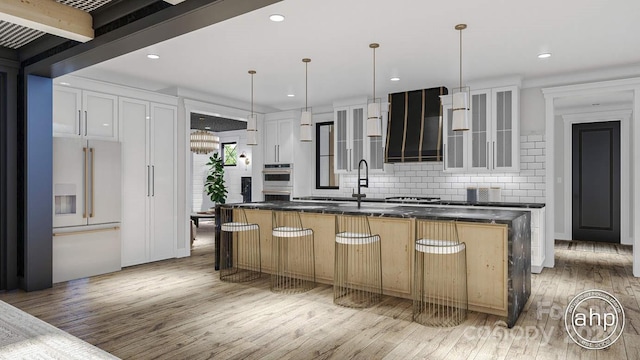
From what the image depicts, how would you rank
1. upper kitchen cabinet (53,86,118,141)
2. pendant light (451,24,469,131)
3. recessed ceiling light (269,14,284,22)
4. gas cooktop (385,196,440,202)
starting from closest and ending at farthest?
recessed ceiling light (269,14,284,22) → pendant light (451,24,469,131) → upper kitchen cabinet (53,86,118,141) → gas cooktop (385,196,440,202)

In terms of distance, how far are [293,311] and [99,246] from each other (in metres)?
2.91

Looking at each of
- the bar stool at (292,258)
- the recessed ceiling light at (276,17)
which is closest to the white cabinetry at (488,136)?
the bar stool at (292,258)

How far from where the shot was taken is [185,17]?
2.77 metres

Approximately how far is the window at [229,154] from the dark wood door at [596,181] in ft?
27.1

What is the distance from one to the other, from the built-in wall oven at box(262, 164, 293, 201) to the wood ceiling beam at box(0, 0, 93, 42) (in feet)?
15.5

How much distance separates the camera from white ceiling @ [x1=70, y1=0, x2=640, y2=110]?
11.4 feet

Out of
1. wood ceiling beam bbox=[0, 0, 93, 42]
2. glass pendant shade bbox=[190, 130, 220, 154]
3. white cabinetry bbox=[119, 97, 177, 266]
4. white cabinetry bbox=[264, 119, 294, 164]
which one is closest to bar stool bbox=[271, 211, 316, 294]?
white cabinetry bbox=[119, 97, 177, 266]

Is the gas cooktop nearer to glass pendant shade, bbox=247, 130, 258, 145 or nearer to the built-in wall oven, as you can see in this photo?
the built-in wall oven

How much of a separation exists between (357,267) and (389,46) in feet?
8.00

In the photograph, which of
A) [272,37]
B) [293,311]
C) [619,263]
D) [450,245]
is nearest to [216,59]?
[272,37]

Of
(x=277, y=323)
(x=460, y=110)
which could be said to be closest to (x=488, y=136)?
(x=460, y=110)

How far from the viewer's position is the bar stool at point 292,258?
15.6 ft

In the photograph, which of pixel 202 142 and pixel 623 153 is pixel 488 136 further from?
pixel 202 142
